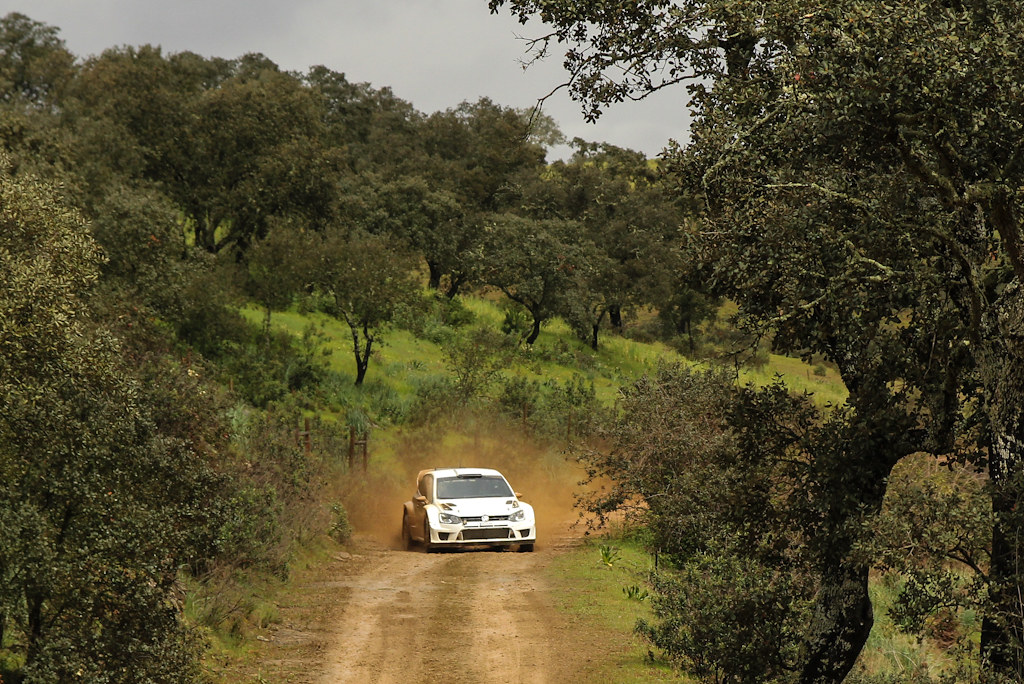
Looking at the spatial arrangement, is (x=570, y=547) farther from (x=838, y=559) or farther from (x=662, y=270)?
(x=662, y=270)

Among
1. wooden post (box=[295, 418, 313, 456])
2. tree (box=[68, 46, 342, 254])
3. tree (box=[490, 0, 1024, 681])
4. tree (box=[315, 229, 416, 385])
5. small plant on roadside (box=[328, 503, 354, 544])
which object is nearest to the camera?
tree (box=[490, 0, 1024, 681])

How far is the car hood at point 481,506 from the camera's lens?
60.6 ft

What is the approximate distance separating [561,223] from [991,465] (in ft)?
128

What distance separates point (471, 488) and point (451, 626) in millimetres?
6661

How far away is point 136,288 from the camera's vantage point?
989 inches

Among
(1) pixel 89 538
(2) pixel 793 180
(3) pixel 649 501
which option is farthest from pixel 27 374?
(3) pixel 649 501

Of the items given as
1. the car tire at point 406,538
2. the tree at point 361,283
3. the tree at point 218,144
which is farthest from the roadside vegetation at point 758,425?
the tree at point 218,144

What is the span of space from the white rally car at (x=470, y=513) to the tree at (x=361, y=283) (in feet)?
41.4

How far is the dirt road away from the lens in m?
10.6

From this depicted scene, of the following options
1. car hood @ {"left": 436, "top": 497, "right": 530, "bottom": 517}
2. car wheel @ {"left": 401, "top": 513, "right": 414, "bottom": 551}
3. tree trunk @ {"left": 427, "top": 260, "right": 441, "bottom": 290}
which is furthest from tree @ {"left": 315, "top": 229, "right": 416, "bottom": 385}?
tree trunk @ {"left": 427, "top": 260, "right": 441, "bottom": 290}

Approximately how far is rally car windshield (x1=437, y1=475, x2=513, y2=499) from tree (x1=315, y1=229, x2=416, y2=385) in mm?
12641

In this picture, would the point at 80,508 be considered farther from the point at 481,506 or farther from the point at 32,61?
the point at 32,61

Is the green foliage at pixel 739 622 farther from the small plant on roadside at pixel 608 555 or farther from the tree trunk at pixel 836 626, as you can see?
the small plant on roadside at pixel 608 555

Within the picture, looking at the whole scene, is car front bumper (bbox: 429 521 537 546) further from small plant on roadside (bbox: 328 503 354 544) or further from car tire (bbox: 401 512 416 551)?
small plant on roadside (bbox: 328 503 354 544)
